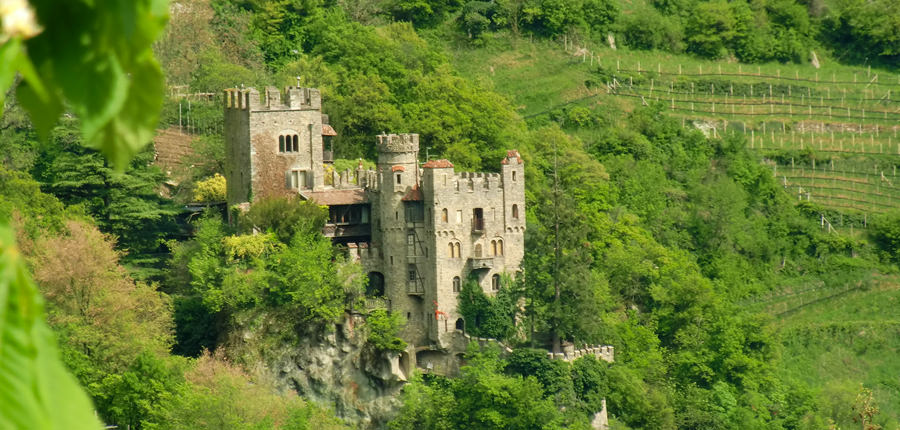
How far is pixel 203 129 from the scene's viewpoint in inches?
2825

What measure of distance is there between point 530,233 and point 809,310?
1892 centimetres

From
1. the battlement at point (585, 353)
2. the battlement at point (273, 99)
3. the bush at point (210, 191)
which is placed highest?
the battlement at point (273, 99)

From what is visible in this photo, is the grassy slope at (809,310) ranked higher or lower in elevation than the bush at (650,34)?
lower

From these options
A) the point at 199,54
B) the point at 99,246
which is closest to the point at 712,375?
the point at 99,246

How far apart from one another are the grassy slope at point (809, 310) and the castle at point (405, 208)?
16.0 m

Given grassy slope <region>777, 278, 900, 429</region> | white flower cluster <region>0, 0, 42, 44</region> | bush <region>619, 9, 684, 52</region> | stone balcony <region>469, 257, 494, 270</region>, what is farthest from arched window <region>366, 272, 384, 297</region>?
white flower cluster <region>0, 0, 42, 44</region>

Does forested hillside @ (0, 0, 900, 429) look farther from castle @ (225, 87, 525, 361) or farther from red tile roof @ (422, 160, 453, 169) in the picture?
red tile roof @ (422, 160, 453, 169)

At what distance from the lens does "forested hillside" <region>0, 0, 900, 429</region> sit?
52781mm

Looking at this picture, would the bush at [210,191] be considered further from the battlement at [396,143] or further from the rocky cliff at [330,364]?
the rocky cliff at [330,364]

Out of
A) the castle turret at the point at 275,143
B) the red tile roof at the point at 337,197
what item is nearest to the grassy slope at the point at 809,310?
the castle turret at the point at 275,143

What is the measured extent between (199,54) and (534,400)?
117 feet

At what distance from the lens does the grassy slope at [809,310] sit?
213ft

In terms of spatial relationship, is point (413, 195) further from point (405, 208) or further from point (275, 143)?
point (275, 143)

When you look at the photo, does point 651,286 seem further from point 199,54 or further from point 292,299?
point 199,54
